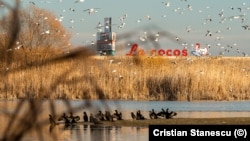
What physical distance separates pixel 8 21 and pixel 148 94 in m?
36.0

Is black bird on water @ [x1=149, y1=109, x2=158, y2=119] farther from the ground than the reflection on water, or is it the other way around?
black bird on water @ [x1=149, y1=109, x2=158, y2=119]

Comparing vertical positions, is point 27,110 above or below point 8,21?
below

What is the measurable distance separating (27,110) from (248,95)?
36.9 metres

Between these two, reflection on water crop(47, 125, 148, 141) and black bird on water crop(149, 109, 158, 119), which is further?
black bird on water crop(149, 109, 158, 119)

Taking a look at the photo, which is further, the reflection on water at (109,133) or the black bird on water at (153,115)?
the black bird on water at (153,115)

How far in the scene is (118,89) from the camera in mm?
36188

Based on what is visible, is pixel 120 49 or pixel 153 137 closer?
pixel 120 49

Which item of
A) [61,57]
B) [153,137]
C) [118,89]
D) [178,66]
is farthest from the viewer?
[178,66]

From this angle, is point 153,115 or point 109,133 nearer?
point 109,133

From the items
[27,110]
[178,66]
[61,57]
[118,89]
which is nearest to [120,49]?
[61,57]

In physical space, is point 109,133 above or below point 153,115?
below

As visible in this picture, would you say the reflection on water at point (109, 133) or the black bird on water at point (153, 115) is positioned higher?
the black bird on water at point (153, 115)

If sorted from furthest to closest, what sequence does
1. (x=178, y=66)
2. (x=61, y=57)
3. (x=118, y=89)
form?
(x=178, y=66) < (x=118, y=89) < (x=61, y=57)

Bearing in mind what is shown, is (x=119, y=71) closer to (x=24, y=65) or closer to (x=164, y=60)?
(x=164, y=60)
